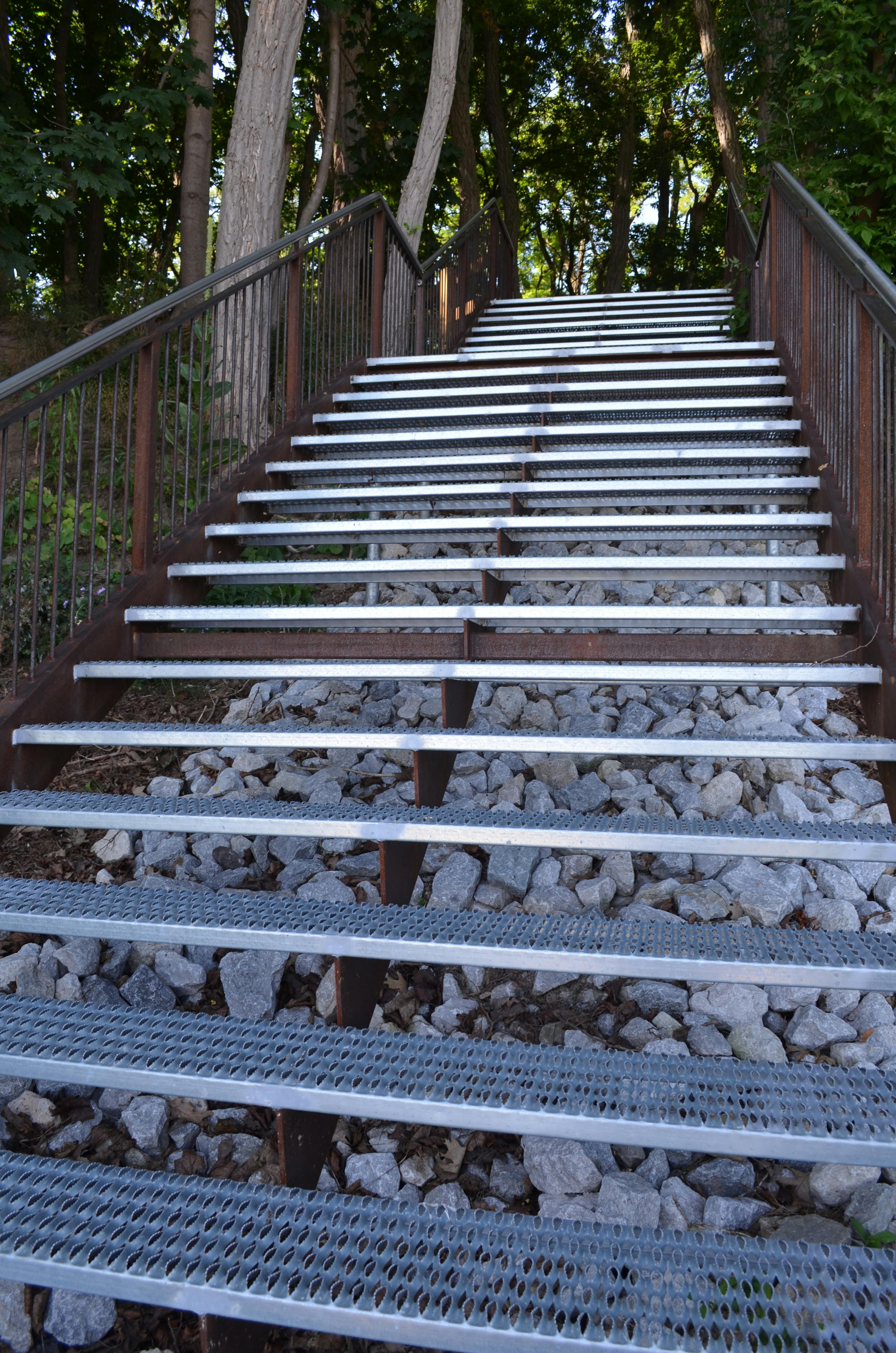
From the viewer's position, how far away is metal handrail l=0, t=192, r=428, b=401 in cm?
232

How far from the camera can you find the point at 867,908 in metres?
2.38

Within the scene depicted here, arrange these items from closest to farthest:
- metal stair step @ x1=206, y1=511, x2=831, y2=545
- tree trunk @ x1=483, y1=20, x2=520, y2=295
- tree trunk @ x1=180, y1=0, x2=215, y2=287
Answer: metal stair step @ x1=206, y1=511, x2=831, y2=545, tree trunk @ x1=180, y1=0, x2=215, y2=287, tree trunk @ x1=483, y1=20, x2=520, y2=295

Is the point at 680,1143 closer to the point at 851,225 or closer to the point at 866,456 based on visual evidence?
the point at 866,456

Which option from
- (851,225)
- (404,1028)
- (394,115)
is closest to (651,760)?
(404,1028)

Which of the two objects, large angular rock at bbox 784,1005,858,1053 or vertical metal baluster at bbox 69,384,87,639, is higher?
vertical metal baluster at bbox 69,384,87,639

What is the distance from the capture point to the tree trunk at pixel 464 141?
33.3ft

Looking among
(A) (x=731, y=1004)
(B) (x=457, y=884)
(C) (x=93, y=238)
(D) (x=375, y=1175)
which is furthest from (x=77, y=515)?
(C) (x=93, y=238)

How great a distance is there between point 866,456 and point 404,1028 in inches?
73.8

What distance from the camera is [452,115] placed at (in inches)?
407

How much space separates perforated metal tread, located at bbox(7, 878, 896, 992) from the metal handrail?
1.29 m

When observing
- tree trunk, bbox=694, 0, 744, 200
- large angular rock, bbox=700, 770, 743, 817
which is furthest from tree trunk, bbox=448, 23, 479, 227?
large angular rock, bbox=700, 770, 743, 817

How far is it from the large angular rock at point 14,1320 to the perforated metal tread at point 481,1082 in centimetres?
34

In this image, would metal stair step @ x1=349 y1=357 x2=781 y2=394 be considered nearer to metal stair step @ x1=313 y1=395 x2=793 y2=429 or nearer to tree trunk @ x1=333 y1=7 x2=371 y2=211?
metal stair step @ x1=313 y1=395 x2=793 y2=429

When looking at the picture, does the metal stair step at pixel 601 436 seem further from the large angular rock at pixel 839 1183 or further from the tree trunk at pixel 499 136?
the tree trunk at pixel 499 136
